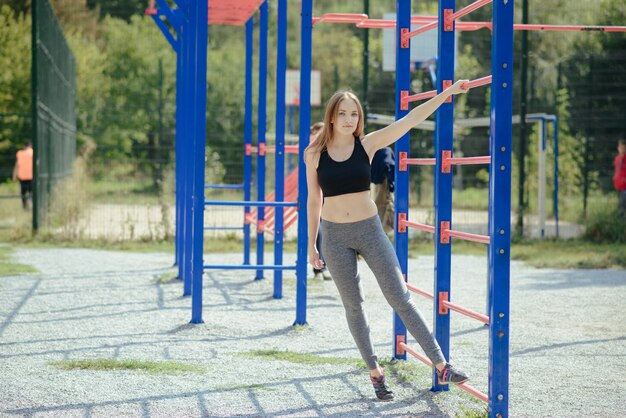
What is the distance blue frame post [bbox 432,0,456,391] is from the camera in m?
5.38

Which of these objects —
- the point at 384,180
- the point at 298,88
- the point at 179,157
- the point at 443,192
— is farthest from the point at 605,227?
the point at 443,192

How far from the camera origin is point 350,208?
5129mm

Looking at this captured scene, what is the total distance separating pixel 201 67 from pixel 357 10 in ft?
109

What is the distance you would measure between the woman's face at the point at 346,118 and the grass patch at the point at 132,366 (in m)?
1.84

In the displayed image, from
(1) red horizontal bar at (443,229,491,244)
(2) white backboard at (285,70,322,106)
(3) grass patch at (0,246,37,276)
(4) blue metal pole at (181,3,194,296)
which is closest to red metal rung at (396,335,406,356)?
(1) red horizontal bar at (443,229,491,244)

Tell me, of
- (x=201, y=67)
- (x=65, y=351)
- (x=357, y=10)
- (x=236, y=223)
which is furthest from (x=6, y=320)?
(x=357, y=10)

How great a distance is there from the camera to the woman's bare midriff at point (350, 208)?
5.12 metres

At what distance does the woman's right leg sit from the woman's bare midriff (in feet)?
0.19

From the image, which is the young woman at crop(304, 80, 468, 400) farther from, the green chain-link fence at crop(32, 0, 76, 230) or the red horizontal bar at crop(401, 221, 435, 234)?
the green chain-link fence at crop(32, 0, 76, 230)

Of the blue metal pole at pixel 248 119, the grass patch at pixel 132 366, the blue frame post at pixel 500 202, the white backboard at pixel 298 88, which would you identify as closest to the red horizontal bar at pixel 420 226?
the blue frame post at pixel 500 202

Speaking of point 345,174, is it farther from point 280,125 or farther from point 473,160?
point 280,125

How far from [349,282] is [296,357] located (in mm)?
1469

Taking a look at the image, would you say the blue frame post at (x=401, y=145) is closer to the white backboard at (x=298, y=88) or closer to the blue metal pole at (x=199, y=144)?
the blue metal pole at (x=199, y=144)

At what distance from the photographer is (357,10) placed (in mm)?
39938
